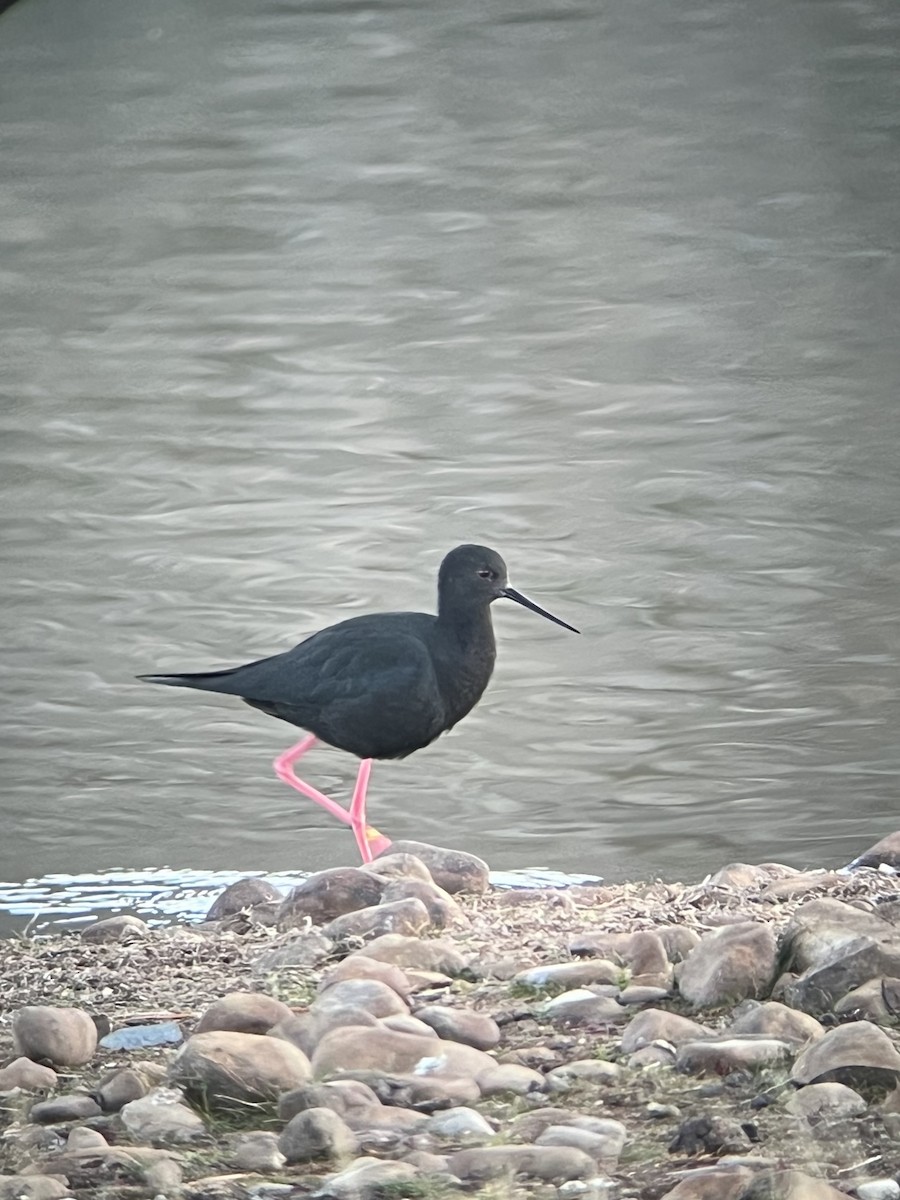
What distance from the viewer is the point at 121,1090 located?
2.27m

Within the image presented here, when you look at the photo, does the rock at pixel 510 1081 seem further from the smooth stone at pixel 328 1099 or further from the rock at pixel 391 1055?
the smooth stone at pixel 328 1099

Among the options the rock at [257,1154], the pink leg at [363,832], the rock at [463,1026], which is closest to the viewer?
the rock at [257,1154]

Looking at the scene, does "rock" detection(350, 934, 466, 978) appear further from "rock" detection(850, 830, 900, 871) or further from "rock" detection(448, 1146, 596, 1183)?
"rock" detection(850, 830, 900, 871)

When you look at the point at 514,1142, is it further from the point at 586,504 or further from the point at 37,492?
the point at 37,492

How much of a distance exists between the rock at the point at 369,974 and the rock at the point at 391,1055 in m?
0.23

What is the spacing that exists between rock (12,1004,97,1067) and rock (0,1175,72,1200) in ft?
1.51

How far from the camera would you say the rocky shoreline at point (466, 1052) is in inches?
78.4

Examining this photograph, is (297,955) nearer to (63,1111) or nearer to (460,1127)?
(63,1111)

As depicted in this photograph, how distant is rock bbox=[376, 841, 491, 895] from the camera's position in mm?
3299

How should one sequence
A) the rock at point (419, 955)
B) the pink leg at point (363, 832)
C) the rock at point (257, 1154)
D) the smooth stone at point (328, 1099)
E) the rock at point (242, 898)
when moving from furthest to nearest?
the pink leg at point (363, 832), the rock at point (242, 898), the rock at point (419, 955), the smooth stone at point (328, 1099), the rock at point (257, 1154)

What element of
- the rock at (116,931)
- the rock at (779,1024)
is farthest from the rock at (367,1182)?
the rock at (116,931)

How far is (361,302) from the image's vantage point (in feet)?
24.7

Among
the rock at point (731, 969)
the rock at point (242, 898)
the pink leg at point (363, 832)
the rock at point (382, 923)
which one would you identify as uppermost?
the rock at point (731, 969)

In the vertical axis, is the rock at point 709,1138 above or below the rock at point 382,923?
above
